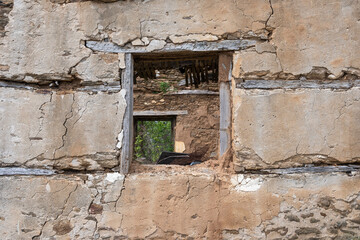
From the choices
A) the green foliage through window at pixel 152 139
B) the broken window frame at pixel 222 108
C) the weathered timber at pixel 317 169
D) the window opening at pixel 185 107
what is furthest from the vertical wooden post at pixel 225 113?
the green foliage through window at pixel 152 139

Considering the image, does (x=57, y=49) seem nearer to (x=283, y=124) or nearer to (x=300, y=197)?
(x=283, y=124)

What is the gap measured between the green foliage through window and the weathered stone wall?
229 inches

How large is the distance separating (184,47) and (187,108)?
183 inches

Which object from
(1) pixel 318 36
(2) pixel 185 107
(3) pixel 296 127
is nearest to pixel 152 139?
(2) pixel 185 107

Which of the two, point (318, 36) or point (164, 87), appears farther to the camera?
point (164, 87)

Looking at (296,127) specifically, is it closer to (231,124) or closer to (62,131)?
(231,124)

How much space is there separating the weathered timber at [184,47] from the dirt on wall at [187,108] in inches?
175

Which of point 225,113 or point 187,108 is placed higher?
point 187,108

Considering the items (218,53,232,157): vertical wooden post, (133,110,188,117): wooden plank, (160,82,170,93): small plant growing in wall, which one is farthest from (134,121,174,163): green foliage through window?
(218,53,232,157): vertical wooden post

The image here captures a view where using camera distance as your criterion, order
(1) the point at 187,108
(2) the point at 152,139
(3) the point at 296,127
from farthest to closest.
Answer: (2) the point at 152,139 → (1) the point at 187,108 → (3) the point at 296,127

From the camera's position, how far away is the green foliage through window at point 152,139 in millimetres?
9130

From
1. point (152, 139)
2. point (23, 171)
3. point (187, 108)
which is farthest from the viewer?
point (152, 139)

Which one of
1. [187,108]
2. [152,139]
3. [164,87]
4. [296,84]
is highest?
[164,87]

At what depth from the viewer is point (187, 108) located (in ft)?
25.0
